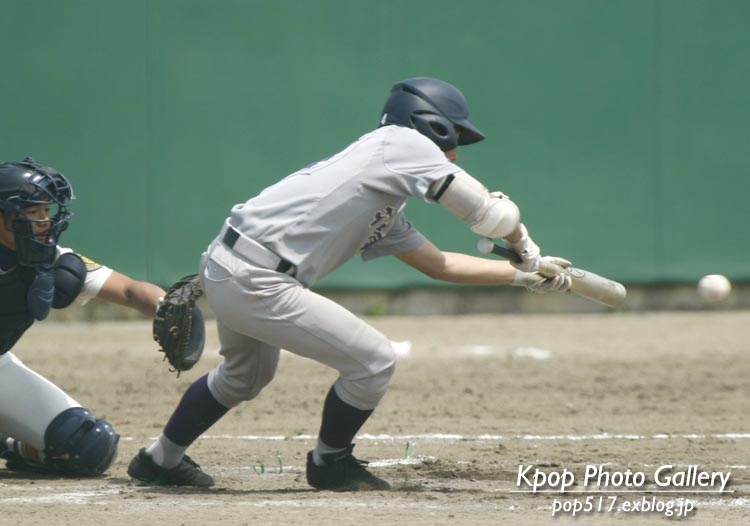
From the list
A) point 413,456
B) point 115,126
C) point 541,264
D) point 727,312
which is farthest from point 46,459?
point 727,312

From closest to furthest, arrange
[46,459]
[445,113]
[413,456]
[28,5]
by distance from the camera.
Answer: [445,113] → [46,459] → [413,456] → [28,5]

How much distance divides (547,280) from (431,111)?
2.86 ft

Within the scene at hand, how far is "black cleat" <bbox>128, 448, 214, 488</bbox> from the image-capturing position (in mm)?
4809

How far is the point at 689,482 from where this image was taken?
484 centimetres

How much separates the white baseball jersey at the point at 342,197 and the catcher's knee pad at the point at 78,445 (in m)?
1.28

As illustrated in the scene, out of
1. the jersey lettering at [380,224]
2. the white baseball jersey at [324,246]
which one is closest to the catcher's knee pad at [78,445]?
the white baseball jersey at [324,246]

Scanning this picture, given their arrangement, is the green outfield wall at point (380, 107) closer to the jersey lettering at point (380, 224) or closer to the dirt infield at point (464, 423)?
the dirt infield at point (464, 423)

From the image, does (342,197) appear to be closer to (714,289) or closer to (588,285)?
(588,285)

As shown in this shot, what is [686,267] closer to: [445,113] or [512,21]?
[512,21]

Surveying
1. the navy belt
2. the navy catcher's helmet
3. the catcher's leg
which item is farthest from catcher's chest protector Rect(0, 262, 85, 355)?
the navy catcher's helmet

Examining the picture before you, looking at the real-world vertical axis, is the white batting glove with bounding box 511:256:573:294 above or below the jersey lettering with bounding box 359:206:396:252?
below

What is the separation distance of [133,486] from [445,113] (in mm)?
1911

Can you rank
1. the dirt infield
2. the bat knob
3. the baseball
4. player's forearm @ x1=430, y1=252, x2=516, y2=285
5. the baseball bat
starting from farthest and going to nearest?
the baseball, player's forearm @ x1=430, y1=252, x2=516, y2=285, the baseball bat, the bat knob, the dirt infield

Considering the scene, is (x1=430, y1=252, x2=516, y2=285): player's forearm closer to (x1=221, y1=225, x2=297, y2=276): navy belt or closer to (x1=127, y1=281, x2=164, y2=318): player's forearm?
(x1=221, y1=225, x2=297, y2=276): navy belt
